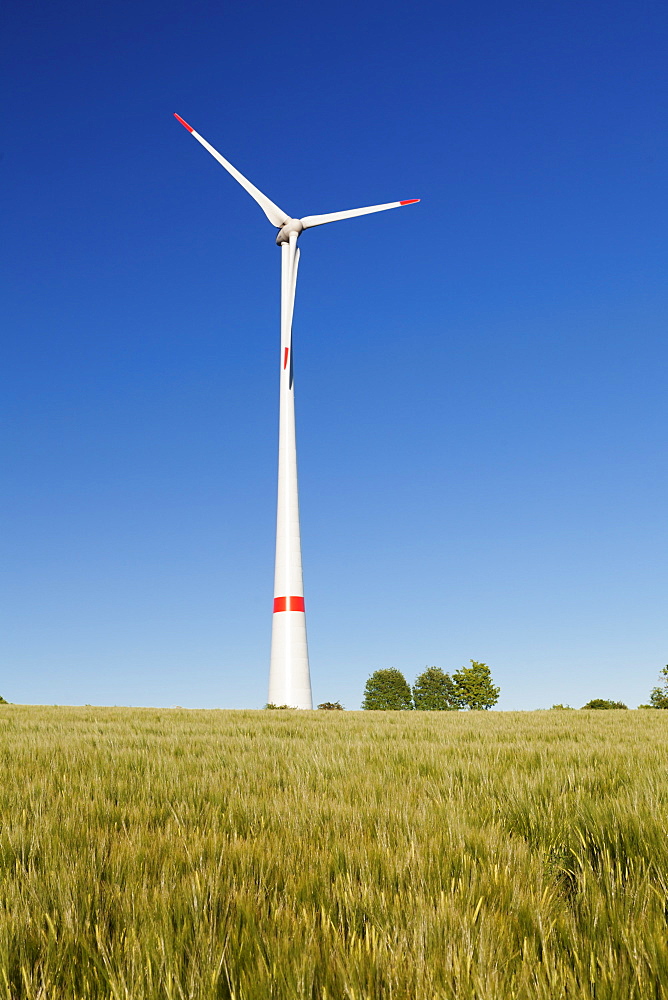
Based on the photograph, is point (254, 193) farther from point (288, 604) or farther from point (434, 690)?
point (434, 690)

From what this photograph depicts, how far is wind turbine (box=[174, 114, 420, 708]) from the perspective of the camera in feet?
137

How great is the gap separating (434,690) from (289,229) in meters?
72.4

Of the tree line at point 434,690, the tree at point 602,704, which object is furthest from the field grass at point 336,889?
the tree line at point 434,690

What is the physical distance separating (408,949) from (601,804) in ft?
7.92

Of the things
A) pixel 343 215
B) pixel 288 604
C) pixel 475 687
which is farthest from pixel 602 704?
pixel 475 687

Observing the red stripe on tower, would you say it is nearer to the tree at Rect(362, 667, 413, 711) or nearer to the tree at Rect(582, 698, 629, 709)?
the tree at Rect(582, 698, 629, 709)

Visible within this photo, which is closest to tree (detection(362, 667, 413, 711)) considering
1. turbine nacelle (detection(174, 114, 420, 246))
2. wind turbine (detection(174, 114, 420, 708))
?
wind turbine (detection(174, 114, 420, 708))

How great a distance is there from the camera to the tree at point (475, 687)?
9081cm

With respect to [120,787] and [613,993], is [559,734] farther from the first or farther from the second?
[613,993]

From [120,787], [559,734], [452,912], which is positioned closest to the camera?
[452,912]

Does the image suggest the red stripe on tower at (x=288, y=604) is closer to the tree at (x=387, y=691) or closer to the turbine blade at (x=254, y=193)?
the turbine blade at (x=254, y=193)

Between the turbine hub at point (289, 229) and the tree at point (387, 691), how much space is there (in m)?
62.8

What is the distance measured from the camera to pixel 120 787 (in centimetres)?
477

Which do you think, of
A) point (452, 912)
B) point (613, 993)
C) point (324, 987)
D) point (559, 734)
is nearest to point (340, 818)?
point (452, 912)
